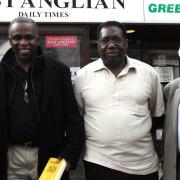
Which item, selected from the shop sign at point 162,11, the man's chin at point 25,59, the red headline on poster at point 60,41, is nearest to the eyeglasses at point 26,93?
the man's chin at point 25,59

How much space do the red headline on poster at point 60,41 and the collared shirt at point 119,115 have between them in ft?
7.83

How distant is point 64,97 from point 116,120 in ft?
1.40

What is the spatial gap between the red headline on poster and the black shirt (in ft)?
9.14

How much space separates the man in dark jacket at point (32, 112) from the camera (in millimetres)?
3191

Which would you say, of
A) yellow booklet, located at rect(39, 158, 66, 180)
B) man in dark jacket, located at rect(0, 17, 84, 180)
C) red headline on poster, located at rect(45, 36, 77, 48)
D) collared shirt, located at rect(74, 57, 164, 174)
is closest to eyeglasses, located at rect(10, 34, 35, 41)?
man in dark jacket, located at rect(0, 17, 84, 180)

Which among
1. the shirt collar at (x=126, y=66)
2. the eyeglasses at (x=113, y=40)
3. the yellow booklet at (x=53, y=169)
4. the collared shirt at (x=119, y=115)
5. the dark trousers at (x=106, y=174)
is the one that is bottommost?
the dark trousers at (x=106, y=174)

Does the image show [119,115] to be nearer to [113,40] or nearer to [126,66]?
[126,66]

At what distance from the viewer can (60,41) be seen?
6.00 metres

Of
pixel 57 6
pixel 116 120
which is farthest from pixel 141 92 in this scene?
pixel 57 6

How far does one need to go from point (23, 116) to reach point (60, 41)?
2945 mm

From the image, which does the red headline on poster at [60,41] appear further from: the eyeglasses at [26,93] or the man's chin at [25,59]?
the eyeglasses at [26,93]

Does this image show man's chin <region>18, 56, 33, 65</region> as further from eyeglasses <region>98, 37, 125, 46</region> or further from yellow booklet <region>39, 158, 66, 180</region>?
yellow booklet <region>39, 158, 66, 180</region>

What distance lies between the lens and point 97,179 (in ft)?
11.6

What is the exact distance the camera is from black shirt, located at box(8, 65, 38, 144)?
3172 millimetres
